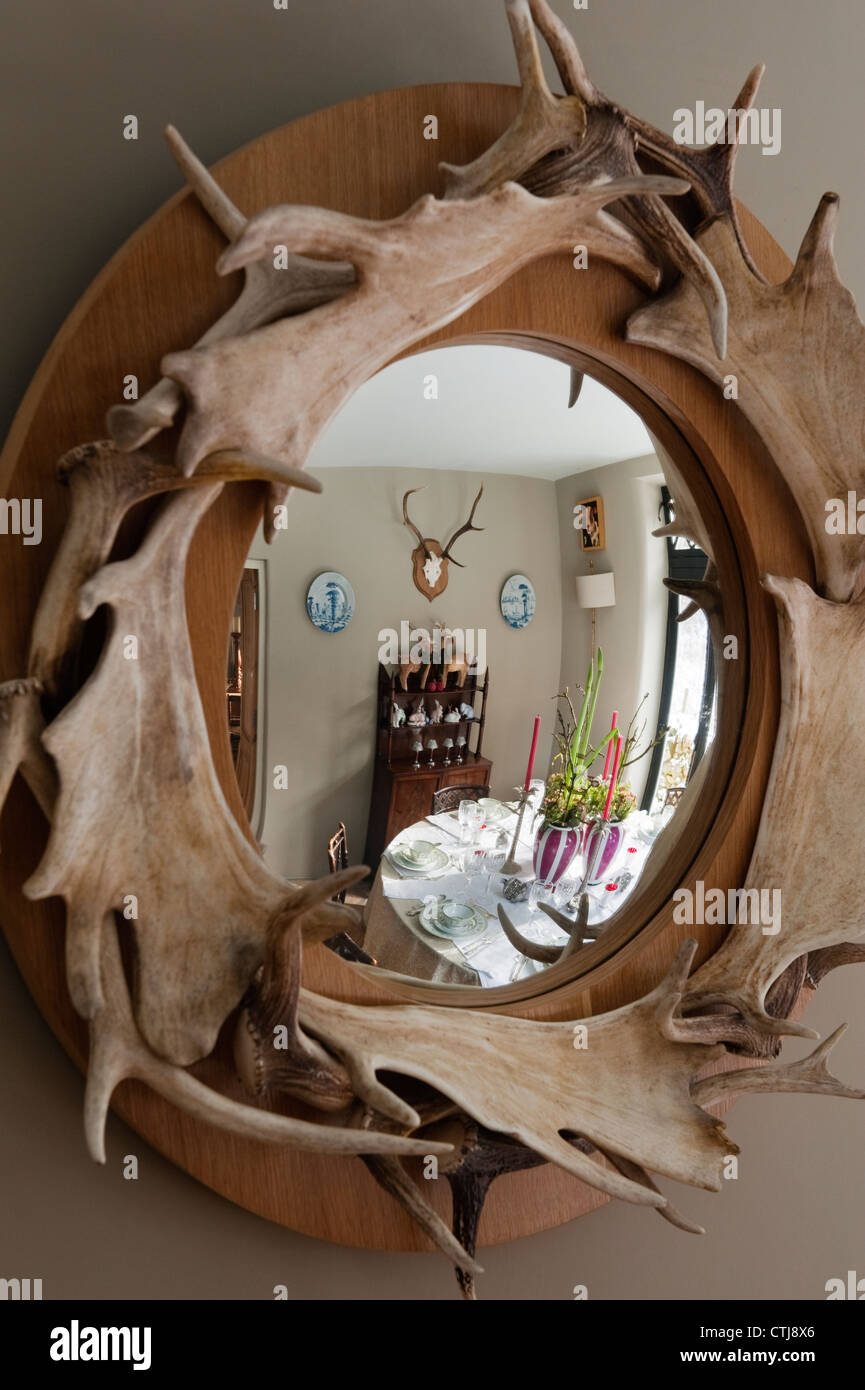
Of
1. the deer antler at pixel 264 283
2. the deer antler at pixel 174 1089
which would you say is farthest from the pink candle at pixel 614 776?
the deer antler at pixel 264 283

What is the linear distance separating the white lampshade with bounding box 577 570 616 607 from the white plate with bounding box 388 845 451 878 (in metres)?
0.28

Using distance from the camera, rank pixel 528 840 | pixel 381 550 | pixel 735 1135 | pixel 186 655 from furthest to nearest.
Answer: pixel 735 1135 → pixel 528 840 → pixel 381 550 → pixel 186 655

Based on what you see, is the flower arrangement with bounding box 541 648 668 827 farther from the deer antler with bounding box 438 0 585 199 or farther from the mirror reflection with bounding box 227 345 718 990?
the deer antler with bounding box 438 0 585 199

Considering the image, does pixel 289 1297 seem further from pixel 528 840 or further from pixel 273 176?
pixel 273 176

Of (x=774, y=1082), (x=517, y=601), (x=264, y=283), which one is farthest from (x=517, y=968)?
(x=264, y=283)

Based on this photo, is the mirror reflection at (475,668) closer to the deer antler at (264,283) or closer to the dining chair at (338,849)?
the dining chair at (338,849)

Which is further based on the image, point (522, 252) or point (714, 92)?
A: point (714, 92)

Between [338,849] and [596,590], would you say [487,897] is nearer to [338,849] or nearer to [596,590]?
[338,849]

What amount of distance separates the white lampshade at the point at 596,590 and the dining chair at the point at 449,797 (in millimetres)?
215

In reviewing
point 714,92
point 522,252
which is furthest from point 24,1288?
point 714,92

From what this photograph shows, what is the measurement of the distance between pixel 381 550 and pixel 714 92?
0.61 metres

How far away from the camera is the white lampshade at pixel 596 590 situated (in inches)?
31.0

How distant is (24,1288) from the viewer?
2.19ft

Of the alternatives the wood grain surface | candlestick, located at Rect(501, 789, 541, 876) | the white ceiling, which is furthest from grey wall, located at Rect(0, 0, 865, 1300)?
Answer: candlestick, located at Rect(501, 789, 541, 876)
